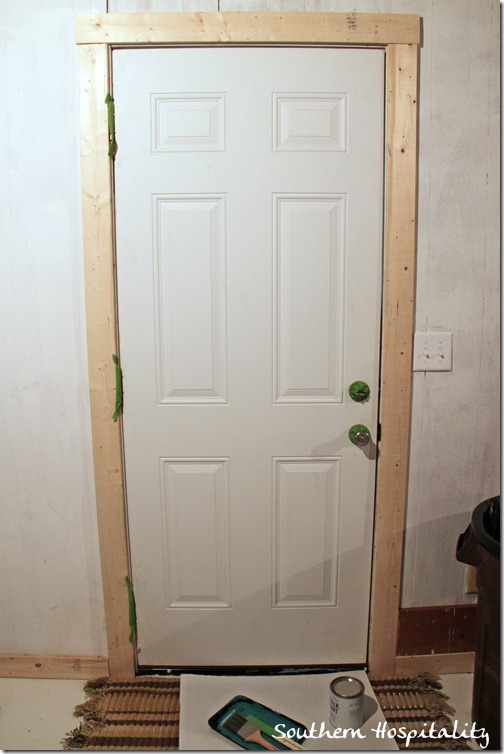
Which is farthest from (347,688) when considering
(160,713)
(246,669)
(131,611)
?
(131,611)

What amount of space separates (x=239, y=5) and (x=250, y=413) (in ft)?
4.03

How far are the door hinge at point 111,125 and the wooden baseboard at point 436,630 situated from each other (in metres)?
1.77

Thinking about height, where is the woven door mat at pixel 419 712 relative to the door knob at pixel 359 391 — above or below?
below

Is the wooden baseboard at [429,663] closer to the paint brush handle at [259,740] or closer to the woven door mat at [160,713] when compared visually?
the woven door mat at [160,713]

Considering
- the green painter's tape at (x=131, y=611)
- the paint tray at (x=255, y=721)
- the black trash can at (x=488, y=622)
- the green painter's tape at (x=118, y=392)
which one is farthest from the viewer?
the green painter's tape at (x=131, y=611)

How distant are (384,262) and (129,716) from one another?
5.41 ft

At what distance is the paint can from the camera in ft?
5.55

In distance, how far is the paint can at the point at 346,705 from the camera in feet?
5.55

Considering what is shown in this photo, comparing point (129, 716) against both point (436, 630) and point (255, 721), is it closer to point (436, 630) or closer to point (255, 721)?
point (255, 721)

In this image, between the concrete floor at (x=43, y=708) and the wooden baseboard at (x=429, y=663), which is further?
the wooden baseboard at (x=429, y=663)

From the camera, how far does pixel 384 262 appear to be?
5.84 feet

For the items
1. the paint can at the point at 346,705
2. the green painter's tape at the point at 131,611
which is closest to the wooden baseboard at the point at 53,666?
the green painter's tape at the point at 131,611

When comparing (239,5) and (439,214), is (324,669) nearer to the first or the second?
(439,214)

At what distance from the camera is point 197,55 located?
5.57 feet
